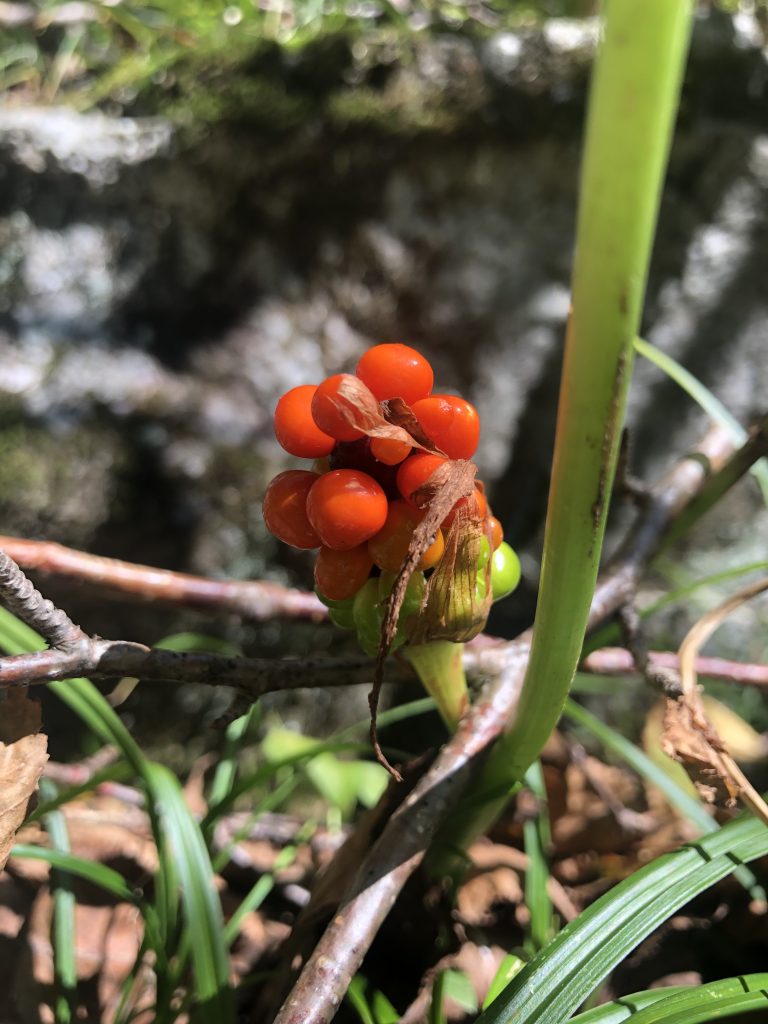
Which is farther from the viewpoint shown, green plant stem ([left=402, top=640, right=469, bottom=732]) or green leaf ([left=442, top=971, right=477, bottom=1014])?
green leaf ([left=442, top=971, right=477, bottom=1014])

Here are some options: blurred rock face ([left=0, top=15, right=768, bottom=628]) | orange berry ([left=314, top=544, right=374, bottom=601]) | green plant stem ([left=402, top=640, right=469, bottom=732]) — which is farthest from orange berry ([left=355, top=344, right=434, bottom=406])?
blurred rock face ([left=0, top=15, right=768, bottom=628])

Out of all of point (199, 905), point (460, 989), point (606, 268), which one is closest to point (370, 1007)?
point (460, 989)

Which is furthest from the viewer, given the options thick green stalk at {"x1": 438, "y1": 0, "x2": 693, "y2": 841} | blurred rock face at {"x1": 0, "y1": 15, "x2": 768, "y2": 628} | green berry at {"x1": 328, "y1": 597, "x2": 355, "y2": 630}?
blurred rock face at {"x1": 0, "y1": 15, "x2": 768, "y2": 628}

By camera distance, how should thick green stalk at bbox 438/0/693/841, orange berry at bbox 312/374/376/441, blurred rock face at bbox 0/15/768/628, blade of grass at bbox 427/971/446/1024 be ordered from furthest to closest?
blurred rock face at bbox 0/15/768/628
blade of grass at bbox 427/971/446/1024
orange berry at bbox 312/374/376/441
thick green stalk at bbox 438/0/693/841

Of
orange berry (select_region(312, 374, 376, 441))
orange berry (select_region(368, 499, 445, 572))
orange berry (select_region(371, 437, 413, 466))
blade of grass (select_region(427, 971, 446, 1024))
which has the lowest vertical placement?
blade of grass (select_region(427, 971, 446, 1024))

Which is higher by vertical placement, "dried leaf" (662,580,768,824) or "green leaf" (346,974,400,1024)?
"dried leaf" (662,580,768,824)

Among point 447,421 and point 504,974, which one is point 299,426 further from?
point 504,974

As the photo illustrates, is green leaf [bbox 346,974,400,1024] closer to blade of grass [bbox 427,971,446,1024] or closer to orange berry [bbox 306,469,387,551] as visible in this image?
blade of grass [bbox 427,971,446,1024]

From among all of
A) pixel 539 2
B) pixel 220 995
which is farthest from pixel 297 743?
pixel 539 2
